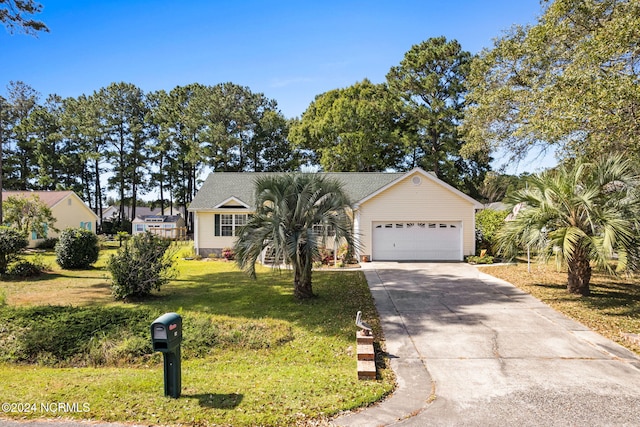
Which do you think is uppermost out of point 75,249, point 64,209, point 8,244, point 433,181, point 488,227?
point 433,181

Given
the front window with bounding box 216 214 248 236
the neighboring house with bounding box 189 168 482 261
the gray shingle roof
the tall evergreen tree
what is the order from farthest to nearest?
the tall evergreen tree
the gray shingle roof
the front window with bounding box 216 214 248 236
the neighboring house with bounding box 189 168 482 261

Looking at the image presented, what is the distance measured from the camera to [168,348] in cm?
482

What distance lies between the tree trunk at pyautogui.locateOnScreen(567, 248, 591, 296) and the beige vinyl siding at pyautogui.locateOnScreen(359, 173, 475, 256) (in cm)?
861

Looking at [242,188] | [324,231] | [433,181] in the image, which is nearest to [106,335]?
[324,231]

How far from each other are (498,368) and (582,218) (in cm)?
642

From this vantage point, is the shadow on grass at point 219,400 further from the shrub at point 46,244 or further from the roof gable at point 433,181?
the shrub at point 46,244

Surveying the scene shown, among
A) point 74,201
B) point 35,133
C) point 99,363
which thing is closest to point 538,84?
point 99,363

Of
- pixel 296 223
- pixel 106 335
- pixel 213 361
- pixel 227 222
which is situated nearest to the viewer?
pixel 213 361

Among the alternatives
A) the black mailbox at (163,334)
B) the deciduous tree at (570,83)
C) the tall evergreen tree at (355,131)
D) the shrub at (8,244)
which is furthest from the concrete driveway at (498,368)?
the tall evergreen tree at (355,131)

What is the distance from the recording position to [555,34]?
12.7 m

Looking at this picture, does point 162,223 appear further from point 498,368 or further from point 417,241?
point 498,368

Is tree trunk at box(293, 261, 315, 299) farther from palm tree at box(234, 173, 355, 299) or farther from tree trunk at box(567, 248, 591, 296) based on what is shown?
tree trunk at box(567, 248, 591, 296)

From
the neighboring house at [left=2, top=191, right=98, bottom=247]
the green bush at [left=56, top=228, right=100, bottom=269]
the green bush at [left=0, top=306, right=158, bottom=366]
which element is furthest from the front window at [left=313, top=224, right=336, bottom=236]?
the neighboring house at [left=2, top=191, right=98, bottom=247]

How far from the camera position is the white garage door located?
20.1m
